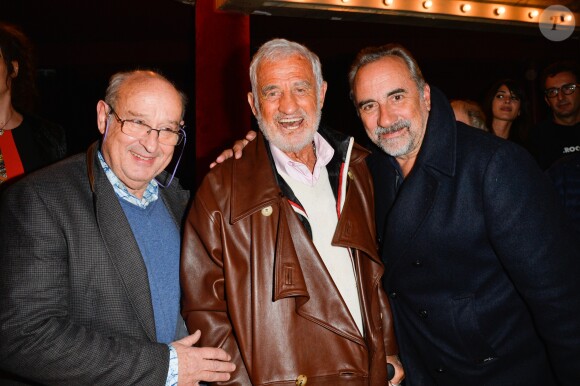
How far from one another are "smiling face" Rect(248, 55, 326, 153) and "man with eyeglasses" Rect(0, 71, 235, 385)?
1.22ft

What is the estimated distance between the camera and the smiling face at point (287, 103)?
1.90 m

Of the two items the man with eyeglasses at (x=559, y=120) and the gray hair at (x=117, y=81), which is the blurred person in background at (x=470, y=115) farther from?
the gray hair at (x=117, y=81)

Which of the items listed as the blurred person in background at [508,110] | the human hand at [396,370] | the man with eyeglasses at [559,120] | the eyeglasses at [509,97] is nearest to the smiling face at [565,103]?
the man with eyeglasses at [559,120]

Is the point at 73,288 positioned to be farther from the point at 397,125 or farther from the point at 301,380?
the point at 397,125

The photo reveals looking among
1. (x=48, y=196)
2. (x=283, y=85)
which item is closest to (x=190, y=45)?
(x=283, y=85)

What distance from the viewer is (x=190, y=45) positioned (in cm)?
767

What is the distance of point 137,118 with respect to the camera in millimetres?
1603

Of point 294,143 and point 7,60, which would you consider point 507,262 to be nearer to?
point 294,143

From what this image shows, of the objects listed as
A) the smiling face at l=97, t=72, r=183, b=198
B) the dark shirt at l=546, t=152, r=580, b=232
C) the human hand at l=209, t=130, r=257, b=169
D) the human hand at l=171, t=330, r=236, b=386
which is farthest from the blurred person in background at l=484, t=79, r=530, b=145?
the human hand at l=171, t=330, r=236, b=386

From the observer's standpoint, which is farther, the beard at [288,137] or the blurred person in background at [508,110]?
the blurred person in background at [508,110]

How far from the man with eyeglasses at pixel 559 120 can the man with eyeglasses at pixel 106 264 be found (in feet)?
9.69

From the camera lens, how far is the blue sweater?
5.16ft

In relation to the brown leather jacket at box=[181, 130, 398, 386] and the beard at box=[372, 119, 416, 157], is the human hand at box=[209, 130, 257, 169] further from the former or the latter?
the beard at box=[372, 119, 416, 157]

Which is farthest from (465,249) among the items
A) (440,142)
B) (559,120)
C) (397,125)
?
(559,120)
